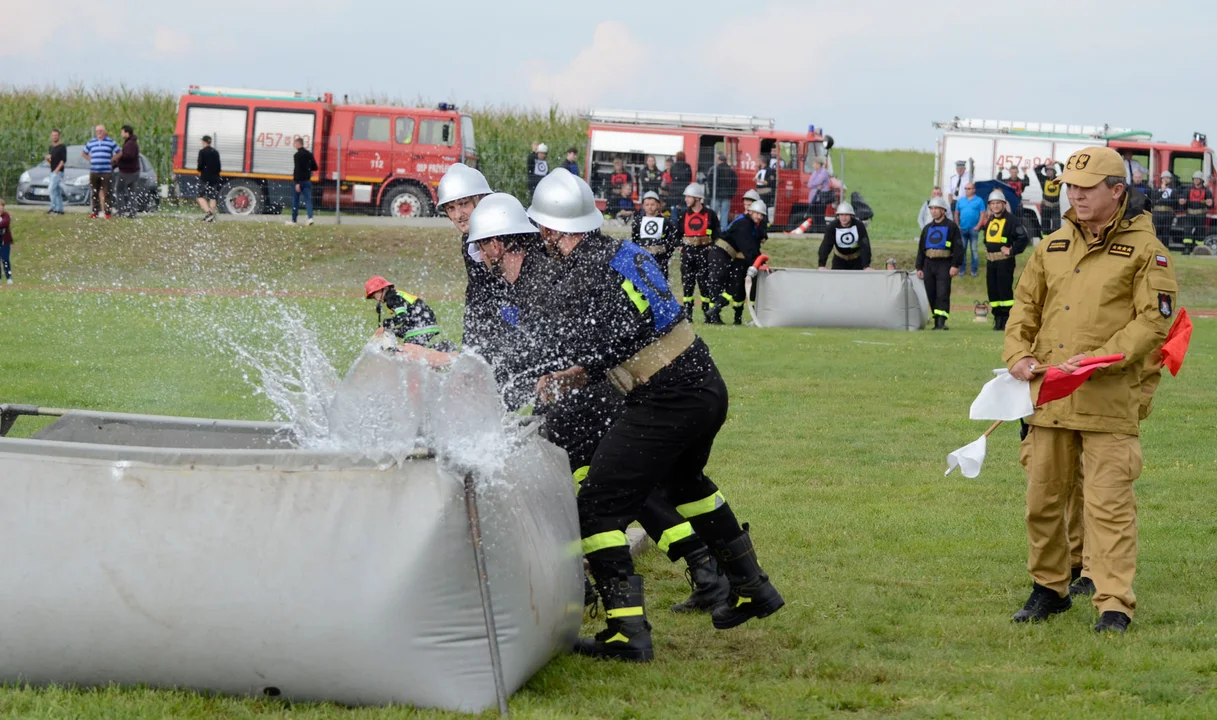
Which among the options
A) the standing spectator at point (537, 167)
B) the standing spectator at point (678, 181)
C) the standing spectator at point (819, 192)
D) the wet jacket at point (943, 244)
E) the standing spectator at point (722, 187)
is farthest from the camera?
the standing spectator at point (819, 192)

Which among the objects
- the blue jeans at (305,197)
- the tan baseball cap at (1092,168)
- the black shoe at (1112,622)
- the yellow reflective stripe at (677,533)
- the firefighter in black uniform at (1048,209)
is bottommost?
the black shoe at (1112,622)

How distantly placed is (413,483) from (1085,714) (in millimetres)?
2379

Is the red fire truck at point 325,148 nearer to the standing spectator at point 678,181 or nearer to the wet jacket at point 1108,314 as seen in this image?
the standing spectator at point 678,181

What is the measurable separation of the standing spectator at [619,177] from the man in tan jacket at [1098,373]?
25.8 m

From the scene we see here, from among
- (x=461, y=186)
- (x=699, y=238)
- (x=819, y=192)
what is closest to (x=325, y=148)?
(x=819, y=192)

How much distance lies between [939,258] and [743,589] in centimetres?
1627

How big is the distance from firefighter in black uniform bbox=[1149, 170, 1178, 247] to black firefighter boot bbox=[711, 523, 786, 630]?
2796 centimetres

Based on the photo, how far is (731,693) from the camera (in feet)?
16.9

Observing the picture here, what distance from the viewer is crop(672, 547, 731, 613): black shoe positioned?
6.43 m

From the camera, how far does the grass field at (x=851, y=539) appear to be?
16.6ft

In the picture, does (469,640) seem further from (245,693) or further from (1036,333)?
(1036,333)

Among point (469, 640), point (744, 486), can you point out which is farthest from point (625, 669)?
point (744, 486)

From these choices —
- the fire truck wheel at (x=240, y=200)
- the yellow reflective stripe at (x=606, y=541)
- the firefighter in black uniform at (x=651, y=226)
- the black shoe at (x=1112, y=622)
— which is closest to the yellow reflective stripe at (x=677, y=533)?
the yellow reflective stripe at (x=606, y=541)

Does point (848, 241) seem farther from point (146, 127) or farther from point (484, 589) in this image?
point (146, 127)
